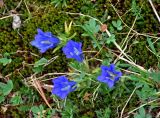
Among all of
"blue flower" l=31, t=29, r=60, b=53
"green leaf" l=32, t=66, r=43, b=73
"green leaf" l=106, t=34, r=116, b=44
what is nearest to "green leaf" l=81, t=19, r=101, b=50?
"green leaf" l=106, t=34, r=116, b=44

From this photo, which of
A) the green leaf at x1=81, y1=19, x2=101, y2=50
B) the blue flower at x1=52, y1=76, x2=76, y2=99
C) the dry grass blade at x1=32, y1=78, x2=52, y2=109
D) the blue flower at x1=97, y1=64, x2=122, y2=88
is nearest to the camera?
the blue flower at x1=97, y1=64, x2=122, y2=88

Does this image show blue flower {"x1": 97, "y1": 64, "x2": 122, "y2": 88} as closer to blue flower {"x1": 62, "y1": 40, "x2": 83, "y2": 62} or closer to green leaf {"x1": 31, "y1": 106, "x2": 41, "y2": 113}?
blue flower {"x1": 62, "y1": 40, "x2": 83, "y2": 62}

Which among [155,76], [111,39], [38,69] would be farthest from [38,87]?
[155,76]

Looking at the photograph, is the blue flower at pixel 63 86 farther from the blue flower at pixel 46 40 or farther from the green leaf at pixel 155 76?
the green leaf at pixel 155 76

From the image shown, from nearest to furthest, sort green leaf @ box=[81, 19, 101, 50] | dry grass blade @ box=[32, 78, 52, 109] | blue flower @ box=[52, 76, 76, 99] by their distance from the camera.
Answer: blue flower @ box=[52, 76, 76, 99] → green leaf @ box=[81, 19, 101, 50] → dry grass blade @ box=[32, 78, 52, 109]

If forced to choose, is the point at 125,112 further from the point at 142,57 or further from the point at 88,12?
the point at 88,12

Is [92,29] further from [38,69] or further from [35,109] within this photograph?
[35,109]

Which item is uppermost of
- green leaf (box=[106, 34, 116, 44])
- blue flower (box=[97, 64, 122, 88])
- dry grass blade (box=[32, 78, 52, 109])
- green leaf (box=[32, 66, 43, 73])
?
green leaf (box=[106, 34, 116, 44])

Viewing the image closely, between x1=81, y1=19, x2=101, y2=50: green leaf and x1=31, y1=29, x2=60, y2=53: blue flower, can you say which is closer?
x1=31, y1=29, x2=60, y2=53: blue flower
